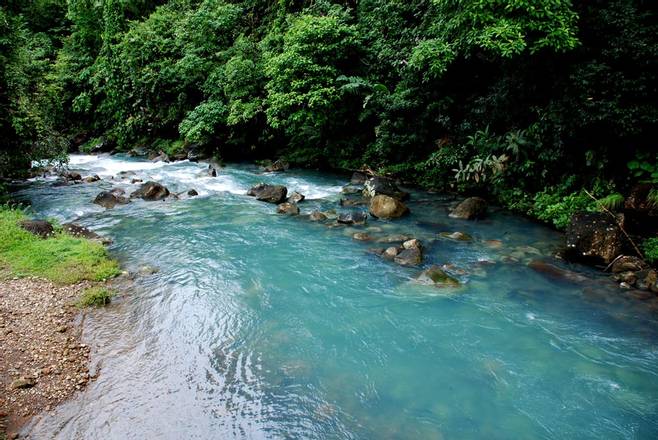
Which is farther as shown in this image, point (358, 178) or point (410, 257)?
point (358, 178)

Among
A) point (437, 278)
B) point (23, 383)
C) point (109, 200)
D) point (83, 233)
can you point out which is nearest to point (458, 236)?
point (437, 278)

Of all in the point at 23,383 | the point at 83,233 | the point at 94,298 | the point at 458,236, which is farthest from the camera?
the point at 458,236

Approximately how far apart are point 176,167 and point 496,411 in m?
19.2

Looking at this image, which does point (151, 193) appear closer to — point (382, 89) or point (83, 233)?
point (83, 233)

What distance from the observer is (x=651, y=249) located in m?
8.78

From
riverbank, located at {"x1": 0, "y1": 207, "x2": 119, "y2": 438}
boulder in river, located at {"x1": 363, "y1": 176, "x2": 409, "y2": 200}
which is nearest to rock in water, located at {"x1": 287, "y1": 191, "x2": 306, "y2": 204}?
boulder in river, located at {"x1": 363, "y1": 176, "x2": 409, "y2": 200}

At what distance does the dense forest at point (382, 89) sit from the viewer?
9.81m

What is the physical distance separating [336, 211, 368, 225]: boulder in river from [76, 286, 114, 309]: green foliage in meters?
6.72

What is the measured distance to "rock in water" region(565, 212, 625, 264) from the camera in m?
9.09

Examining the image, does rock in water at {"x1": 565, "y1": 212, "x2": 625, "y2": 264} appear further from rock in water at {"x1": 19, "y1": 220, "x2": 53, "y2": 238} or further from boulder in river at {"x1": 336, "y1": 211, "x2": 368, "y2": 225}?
rock in water at {"x1": 19, "y1": 220, "x2": 53, "y2": 238}

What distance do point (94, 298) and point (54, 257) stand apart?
2413mm

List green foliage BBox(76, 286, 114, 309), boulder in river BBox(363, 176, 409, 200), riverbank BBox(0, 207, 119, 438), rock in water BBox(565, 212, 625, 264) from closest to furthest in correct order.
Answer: riverbank BBox(0, 207, 119, 438), green foliage BBox(76, 286, 114, 309), rock in water BBox(565, 212, 625, 264), boulder in river BBox(363, 176, 409, 200)

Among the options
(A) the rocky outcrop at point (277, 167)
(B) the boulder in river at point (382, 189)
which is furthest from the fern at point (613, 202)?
(A) the rocky outcrop at point (277, 167)

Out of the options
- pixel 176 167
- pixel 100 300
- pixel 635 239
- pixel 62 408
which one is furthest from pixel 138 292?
pixel 176 167
